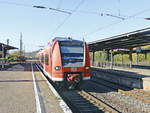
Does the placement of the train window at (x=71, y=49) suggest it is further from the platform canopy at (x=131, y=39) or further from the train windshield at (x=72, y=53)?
the platform canopy at (x=131, y=39)

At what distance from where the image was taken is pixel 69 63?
10023 millimetres

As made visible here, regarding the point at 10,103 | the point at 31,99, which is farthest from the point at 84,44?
the point at 10,103

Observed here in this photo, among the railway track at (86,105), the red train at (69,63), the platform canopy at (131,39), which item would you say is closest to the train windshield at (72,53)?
the red train at (69,63)

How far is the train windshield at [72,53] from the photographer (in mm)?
10037

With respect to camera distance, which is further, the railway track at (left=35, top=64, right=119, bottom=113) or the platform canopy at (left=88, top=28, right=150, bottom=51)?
the platform canopy at (left=88, top=28, right=150, bottom=51)

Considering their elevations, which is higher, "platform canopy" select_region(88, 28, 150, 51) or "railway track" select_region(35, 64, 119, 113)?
"platform canopy" select_region(88, 28, 150, 51)

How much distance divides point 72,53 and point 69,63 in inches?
24.5

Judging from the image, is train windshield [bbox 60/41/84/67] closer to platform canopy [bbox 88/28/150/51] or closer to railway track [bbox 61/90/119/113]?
railway track [bbox 61/90/119/113]

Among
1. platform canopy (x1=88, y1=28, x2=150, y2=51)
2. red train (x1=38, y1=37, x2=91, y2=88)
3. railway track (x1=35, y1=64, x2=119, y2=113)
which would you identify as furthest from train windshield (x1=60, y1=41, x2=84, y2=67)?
platform canopy (x1=88, y1=28, x2=150, y2=51)

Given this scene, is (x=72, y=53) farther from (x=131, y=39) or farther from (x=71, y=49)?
(x=131, y=39)

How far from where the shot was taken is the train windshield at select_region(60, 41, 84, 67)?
10.0 m

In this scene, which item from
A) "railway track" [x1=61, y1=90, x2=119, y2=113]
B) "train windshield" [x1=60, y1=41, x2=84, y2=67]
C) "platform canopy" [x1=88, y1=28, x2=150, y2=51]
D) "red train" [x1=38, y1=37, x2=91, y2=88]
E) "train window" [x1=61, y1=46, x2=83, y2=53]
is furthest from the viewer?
"platform canopy" [x1=88, y1=28, x2=150, y2=51]

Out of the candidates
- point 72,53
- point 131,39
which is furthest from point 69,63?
point 131,39

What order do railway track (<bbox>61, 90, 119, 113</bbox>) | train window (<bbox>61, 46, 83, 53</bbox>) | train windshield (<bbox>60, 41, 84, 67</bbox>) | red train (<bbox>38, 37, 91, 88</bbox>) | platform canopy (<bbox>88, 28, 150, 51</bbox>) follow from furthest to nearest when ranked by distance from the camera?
platform canopy (<bbox>88, 28, 150, 51</bbox>) < train window (<bbox>61, 46, 83, 53</bbox>) < train windshield (<bbox>60, 41, 84, 67</bbox>) < red train (<bbox>38, 37, 91, 88</bbox>) < railway track (<bbox>61, 90, 119, 113</bbox>)
